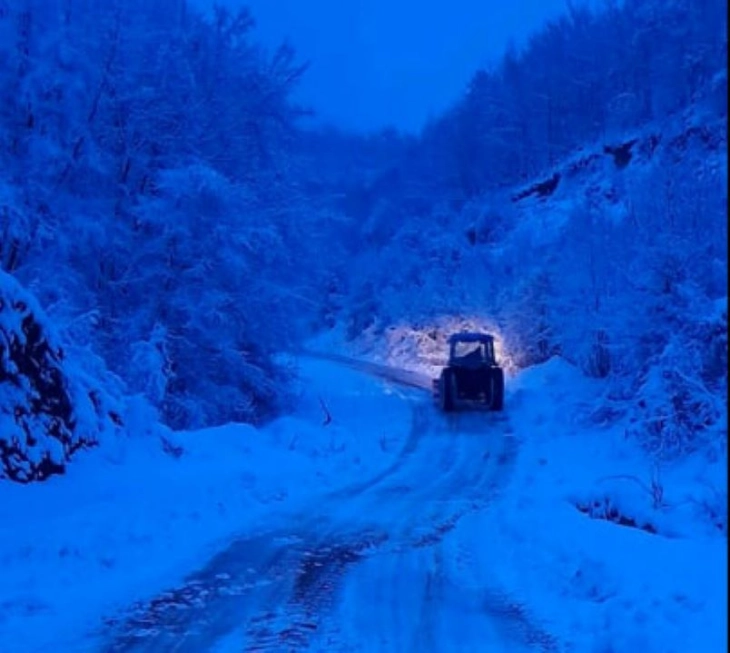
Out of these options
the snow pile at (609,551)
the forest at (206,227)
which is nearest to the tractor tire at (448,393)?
the forest at (206,227)

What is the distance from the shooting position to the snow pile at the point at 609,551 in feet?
19.4

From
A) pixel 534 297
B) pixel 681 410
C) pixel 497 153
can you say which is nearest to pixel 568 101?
pixel 497 153

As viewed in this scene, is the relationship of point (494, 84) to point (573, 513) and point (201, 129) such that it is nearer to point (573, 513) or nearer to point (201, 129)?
point (201, 129)

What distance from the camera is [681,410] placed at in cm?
1074

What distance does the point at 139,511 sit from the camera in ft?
34.6

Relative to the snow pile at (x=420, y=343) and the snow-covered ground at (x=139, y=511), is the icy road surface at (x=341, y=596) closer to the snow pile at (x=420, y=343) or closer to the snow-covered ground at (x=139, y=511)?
the snow-covered ground at (x=139, y=511)

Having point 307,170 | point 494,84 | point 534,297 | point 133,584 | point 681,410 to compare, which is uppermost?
point 494,84

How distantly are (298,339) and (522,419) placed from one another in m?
6.46

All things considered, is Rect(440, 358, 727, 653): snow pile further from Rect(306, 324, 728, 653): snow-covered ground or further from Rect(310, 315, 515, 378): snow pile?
Rect(310, 315, 515, 378): snow pile

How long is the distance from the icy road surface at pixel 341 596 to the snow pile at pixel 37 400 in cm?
327

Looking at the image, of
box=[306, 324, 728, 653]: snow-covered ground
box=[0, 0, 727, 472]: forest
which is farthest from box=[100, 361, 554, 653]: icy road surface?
box=[0, 0, 727, 472]: forest

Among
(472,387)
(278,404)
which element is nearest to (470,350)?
(472,387)

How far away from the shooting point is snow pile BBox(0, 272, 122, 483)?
11.3 meters

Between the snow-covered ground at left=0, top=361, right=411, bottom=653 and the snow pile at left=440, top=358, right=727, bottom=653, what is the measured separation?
10.1 feet
